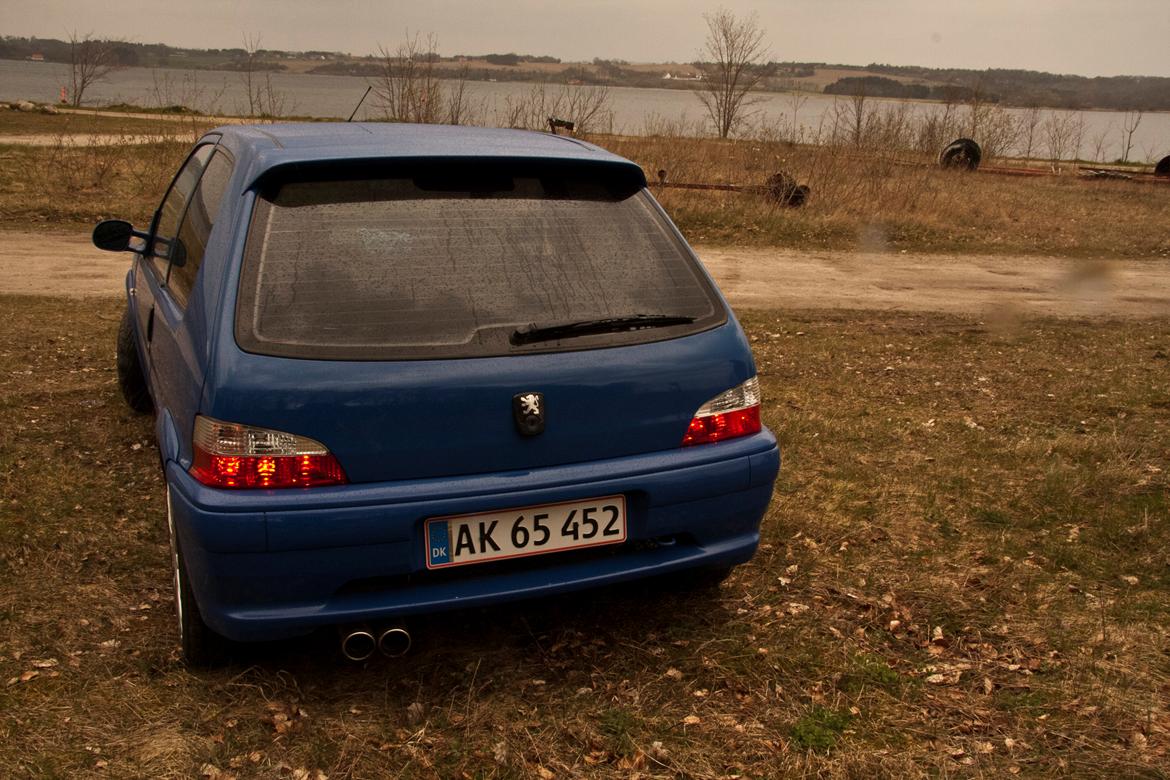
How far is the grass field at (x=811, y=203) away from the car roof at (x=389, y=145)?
465 inches

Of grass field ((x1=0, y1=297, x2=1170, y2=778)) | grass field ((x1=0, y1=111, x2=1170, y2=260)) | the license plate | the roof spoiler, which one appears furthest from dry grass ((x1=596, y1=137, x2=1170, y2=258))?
the license plate

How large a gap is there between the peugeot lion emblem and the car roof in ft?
2.71

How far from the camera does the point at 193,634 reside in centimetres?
325

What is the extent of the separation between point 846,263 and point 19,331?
9747 millimetres

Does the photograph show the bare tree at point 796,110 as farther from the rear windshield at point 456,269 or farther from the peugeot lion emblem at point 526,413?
the peugeot lion emblem at point 526,413

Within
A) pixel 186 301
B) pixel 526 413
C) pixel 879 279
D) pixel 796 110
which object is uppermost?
pixel 796 110

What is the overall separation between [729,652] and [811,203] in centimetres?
1492

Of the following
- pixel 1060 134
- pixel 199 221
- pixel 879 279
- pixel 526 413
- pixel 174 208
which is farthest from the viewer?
pixel 1060 134

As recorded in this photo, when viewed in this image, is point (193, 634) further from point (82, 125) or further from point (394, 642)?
point (82, 125)

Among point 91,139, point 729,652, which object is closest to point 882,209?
point 91,139

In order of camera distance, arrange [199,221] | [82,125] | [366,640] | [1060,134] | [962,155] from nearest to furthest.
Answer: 1. [366,640]
2. [199,221]
3. [962,155]
4. [82,125]
5. [1060,134]

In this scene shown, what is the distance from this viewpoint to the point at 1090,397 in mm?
6773

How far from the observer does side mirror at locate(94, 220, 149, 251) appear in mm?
4852

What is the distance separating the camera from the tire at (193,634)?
3.23m
